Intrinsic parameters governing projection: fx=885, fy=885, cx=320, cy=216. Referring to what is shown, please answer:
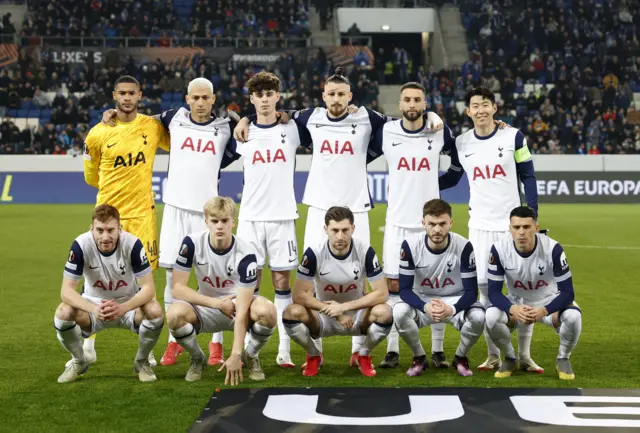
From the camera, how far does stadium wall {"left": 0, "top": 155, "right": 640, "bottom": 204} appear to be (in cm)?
2345

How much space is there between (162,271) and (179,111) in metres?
5.13

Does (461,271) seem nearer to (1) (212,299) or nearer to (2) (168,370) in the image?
(1) (212,299)

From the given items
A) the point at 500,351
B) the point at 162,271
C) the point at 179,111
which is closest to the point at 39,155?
the point at 162,271

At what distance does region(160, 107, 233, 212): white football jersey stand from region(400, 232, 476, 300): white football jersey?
1726mm

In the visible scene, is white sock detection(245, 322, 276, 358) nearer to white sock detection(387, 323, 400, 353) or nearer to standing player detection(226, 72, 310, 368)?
standing player detection(226, 72, 310, 368)

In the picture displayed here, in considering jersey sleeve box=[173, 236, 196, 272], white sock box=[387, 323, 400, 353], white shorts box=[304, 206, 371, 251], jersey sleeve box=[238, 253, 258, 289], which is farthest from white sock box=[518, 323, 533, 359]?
jersey sleeve box=[173, 236, 196, 272]

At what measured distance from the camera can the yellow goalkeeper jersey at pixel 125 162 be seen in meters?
7.30

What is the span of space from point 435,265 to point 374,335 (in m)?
0.70

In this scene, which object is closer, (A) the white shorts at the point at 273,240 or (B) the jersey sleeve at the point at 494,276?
(B) the jersey sleeve at the point at 494,276

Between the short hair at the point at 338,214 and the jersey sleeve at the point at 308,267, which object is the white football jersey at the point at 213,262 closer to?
the jersey sleeve at the point at 308,267

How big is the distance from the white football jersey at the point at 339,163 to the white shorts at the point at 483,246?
3.04ft

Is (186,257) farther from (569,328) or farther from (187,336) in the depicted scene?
(569,328)

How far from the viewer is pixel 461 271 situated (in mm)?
6496

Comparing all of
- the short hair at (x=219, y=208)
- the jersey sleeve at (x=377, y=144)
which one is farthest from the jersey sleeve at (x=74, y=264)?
the jersey sleeve at (x=377, y=144)
